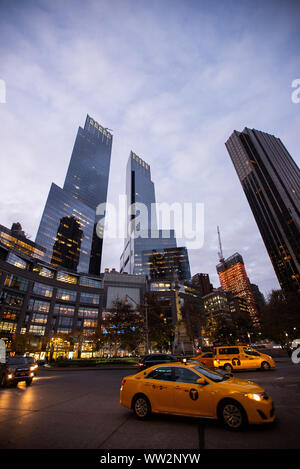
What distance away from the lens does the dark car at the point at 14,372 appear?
12812 millimetres

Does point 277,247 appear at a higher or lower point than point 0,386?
higher

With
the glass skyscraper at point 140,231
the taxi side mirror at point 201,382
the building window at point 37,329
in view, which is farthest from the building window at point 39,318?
the taxi side mirror at point 201,382

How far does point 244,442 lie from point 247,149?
194 metres

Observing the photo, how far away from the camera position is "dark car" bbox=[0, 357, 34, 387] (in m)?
12.8

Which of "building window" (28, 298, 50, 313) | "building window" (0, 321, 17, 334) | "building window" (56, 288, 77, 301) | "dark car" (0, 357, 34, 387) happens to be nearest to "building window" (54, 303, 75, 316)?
"building window" (56, 288, 77, 301)

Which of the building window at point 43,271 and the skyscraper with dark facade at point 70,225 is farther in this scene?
the skyscraper with dark facade at point 70,225

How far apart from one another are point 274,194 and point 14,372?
560ft

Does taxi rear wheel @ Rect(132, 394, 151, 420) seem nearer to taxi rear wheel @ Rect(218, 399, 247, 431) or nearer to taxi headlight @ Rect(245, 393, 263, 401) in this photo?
taxi rear wheel @ Rect(218, 399, 247, 431)

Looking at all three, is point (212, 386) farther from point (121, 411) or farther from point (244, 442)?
point (121, 411)

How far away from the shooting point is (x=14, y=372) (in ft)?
42.8

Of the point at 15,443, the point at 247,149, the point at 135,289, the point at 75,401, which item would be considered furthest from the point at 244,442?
the point at 247,149

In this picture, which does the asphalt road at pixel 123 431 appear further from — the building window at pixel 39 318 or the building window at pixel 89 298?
the building window at pixel 89 298

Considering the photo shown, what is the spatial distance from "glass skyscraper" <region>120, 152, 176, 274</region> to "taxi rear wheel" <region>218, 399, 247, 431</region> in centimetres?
13536
